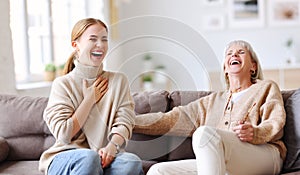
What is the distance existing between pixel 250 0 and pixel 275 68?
109 centimetres

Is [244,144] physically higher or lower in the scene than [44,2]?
lower

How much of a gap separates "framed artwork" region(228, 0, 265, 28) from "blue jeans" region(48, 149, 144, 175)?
437 centimetres

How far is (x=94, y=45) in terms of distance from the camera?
6.65ft

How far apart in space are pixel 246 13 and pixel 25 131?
417cm

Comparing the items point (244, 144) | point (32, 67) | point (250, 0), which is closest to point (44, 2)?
point (32, 67)

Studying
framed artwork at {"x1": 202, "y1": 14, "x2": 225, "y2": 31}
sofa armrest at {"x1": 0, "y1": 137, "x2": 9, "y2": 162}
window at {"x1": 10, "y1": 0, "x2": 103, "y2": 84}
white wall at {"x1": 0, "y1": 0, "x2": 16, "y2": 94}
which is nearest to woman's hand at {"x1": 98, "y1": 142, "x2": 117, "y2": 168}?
sofa armrest at {"x1": 0, "y1": 137, "x2": 9, "y2": 162}

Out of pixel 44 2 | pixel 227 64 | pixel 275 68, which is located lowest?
→ pixel 275 68

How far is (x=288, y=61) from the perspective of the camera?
18.7ft

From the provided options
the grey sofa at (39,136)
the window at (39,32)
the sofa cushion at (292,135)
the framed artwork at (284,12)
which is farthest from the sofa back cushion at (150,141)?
the framed artwork at (284,12)

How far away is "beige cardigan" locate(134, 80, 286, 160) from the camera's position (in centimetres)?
209

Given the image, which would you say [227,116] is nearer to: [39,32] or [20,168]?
[20,168]

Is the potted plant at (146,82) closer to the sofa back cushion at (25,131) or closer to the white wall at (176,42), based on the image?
the white wall at (176,42)

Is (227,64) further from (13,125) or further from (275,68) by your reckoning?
(275,68)

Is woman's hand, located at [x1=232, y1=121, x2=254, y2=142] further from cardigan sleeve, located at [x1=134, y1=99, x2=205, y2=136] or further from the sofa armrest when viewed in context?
the sofa armrest
